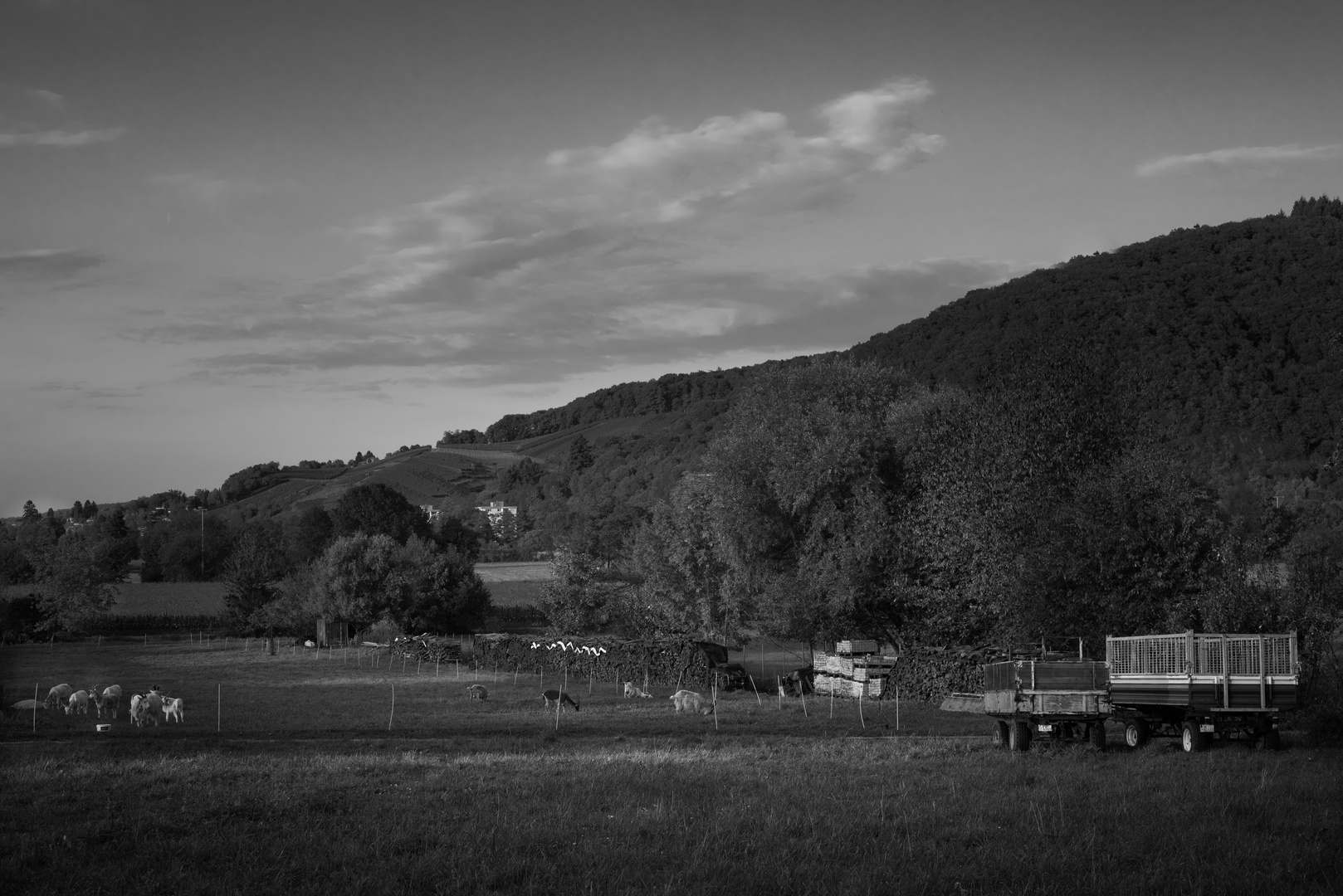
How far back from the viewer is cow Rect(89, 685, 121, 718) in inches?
1291

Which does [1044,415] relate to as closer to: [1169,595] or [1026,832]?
[1169,595]

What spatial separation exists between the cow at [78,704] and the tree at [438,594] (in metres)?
46.5

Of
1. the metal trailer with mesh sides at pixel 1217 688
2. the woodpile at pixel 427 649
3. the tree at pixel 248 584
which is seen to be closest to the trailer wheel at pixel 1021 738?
the metal trailer with mesh sides at pixel 1217 688

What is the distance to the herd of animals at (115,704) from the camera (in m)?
30.8

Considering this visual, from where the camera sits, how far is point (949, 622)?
129 ft

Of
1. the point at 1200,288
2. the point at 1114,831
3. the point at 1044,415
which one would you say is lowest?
the point at 1114,831

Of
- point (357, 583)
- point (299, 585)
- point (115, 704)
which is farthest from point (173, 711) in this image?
point (299, 585)

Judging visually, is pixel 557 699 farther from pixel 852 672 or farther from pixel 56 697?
pixel 56 697

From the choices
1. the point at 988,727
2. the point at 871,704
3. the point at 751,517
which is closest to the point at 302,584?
the point at 751,517

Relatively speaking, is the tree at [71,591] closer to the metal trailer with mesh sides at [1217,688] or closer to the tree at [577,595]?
the tree at [577,595]

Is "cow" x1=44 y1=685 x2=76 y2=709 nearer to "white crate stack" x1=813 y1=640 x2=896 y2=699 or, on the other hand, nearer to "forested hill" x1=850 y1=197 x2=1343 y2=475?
"white crate stack" x1=813 y1=640 x2=896 y2=699

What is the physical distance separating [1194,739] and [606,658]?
3074cm

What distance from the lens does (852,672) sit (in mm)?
42250

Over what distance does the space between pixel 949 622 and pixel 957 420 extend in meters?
7.30
